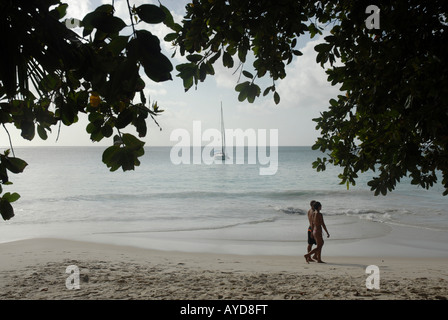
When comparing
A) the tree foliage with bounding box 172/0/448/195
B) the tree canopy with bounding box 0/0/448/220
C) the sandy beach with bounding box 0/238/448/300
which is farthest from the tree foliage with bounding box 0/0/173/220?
the sandy beach with bounding box 0/238/448/300

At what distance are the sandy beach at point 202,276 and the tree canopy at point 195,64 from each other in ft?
9.41

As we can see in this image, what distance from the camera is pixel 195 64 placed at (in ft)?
7.76

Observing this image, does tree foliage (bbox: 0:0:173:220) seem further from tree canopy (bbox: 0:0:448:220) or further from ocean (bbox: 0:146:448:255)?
ocean (bbox: 0:146:448:255)

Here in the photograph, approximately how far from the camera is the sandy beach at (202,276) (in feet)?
17.9

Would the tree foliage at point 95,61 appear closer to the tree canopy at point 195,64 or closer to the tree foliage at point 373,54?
the tree canopy at point 195,64

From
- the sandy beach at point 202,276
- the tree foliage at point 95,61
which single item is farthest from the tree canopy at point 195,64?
the sandy beach at point 202,276

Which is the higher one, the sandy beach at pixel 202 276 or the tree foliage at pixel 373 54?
the tree foliage at pixel 373 54

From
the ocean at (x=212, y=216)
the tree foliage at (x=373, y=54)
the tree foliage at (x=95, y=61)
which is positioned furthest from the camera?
the ocean at (x=212, y=216)

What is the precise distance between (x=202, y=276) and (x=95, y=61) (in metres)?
6.00

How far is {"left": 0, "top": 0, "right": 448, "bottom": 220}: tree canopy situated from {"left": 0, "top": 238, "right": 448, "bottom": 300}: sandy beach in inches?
113

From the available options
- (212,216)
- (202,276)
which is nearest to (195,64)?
(202,276)

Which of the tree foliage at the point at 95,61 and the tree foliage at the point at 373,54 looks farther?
the tree foliage at the point at 373,54

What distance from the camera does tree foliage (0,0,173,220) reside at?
3.73 ft
